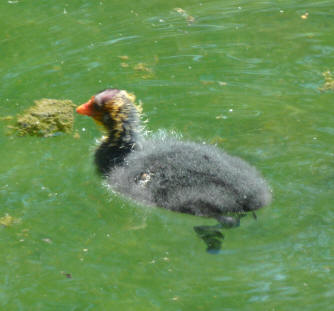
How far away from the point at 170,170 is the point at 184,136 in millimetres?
800

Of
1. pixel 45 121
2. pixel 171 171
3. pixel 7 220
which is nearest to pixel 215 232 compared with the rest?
pixel 171 171

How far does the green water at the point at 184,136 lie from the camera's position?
3820 millimetres

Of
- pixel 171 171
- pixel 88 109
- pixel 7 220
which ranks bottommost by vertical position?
pixel 7 220

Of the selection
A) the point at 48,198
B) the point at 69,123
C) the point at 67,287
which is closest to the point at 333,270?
the point at 67,287

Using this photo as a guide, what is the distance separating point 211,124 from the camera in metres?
5.23

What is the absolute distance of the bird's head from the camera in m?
4.72

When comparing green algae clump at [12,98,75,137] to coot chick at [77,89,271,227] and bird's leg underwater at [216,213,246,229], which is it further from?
bird's leg underwater at [216,213,246,229]

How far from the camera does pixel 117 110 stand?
4.72 meters

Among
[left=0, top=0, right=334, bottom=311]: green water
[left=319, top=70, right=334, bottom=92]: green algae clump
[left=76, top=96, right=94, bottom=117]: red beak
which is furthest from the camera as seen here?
[left=319, top=70, right=334, bottom=92]: green algae clump

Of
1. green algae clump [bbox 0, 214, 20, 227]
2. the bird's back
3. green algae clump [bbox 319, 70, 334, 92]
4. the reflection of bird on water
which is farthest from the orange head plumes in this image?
green algae clump [bbox 319, 70, 334, 92]

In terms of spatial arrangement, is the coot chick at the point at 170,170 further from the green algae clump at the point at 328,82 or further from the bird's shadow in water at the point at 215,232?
the green algae clump at the point at 328,82

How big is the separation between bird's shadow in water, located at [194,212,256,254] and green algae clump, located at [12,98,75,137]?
1555 millimetres

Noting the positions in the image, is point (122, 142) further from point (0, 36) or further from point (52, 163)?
point (0, 36)

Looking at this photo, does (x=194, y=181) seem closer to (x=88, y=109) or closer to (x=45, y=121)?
(x=88, y=109)
